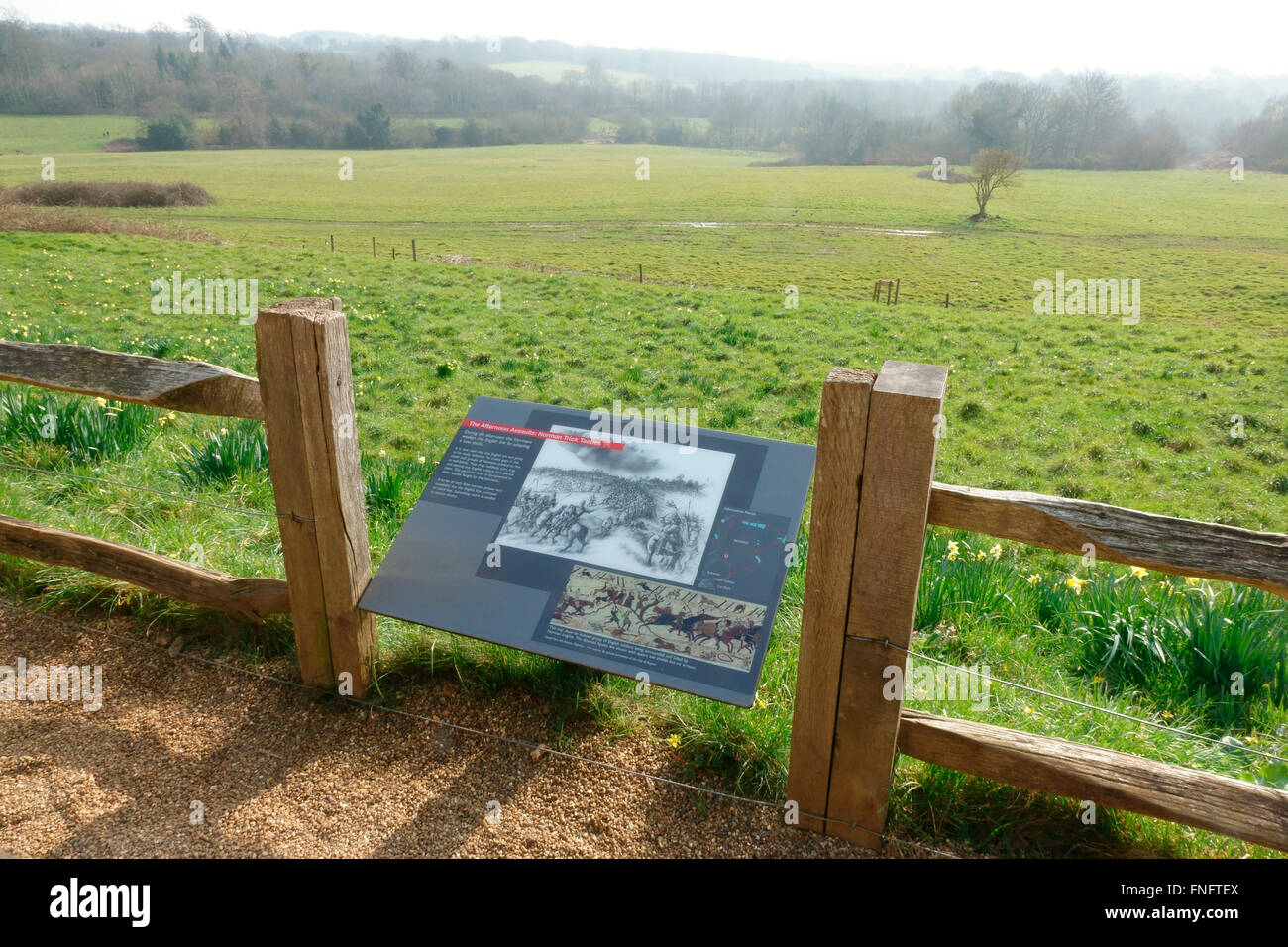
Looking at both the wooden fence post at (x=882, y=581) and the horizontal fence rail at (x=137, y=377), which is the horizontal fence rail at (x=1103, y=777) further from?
the horizontal fence rail at (x=137, y=377)

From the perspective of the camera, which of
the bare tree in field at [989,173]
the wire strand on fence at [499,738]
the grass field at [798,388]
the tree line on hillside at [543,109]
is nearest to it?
the wire strand on fence at [499,738]

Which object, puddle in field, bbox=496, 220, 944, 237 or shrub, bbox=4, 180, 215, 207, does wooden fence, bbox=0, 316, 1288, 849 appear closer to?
shrub, bbox=4, 180, 215, 207

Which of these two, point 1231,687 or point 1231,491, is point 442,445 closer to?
point 1231,687

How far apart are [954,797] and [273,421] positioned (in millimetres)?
2725

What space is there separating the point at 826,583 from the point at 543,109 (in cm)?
15090

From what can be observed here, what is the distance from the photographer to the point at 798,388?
1446 centimetres

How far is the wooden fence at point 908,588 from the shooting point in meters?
2.23

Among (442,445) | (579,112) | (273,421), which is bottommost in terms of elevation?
(442,445)

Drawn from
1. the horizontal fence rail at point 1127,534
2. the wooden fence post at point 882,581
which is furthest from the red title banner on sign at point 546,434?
the horizontal fence rail at point 1127,534

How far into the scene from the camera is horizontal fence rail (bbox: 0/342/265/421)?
128 inches

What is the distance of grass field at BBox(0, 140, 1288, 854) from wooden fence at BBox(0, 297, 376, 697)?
1.09 feet

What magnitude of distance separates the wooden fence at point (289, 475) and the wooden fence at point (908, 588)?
1.73 m
